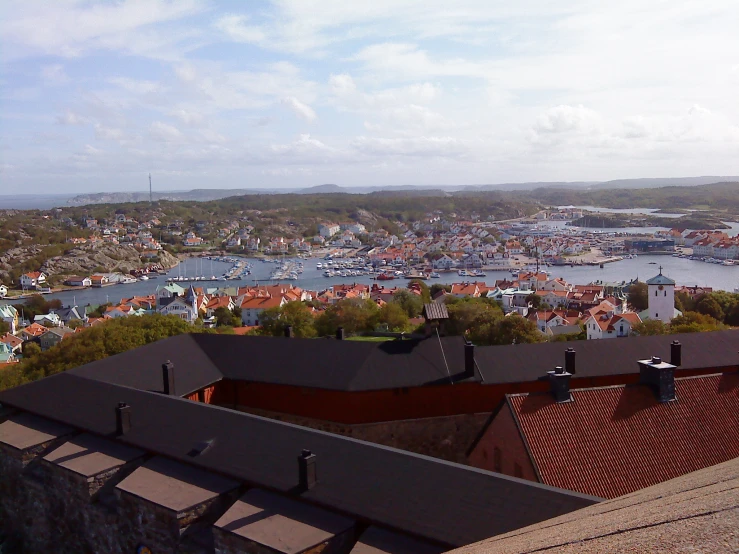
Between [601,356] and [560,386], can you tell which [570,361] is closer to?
[601,356]

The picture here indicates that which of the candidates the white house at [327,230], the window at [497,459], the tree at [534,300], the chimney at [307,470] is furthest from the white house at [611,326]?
the white house at [327,230]

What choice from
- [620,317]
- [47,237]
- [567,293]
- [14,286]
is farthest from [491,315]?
[47,237]

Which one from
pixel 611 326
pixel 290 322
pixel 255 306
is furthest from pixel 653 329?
pixel 255 306

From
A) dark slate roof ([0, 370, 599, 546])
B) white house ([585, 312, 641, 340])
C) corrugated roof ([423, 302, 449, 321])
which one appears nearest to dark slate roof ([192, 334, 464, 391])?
corrugated roof ([423, 302, 449, 321])

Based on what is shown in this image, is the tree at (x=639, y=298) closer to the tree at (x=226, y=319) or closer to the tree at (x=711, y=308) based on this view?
the tree at (x=711, y=308)

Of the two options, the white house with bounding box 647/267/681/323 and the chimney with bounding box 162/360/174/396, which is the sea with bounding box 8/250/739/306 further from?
the chimney with bounding box 162/360/174/396

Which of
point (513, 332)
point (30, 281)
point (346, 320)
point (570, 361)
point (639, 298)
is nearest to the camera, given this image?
point (570, 361)
